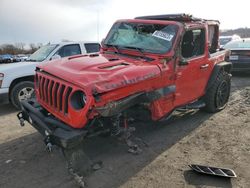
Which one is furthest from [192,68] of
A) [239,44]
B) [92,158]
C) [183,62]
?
[239,44]

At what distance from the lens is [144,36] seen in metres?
5.75

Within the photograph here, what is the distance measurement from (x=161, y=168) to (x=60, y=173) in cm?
144

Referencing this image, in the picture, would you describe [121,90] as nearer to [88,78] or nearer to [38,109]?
[88,78]

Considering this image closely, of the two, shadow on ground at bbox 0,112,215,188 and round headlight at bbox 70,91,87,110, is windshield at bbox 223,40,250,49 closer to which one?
shadow on ground at bbox 0,112,215,188

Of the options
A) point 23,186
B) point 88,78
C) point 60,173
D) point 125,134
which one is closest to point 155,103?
point 125,134

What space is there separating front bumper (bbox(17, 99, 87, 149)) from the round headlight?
0.31 meters

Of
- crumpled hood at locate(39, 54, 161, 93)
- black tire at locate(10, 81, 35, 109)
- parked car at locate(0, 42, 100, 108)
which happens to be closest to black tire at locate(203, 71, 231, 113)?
crumpled hood at locate(39, 54, 161, 93)

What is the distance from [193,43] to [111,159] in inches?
107

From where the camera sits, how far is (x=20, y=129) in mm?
6332

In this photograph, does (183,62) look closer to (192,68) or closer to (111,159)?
(192,68)

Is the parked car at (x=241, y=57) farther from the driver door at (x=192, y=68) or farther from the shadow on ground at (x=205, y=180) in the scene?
the shadow on ground at (x=205, y=180)

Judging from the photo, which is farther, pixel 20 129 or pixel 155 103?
pixel 20 129

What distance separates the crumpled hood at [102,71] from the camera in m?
4.09

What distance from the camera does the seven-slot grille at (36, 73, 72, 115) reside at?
→ 4.28m
